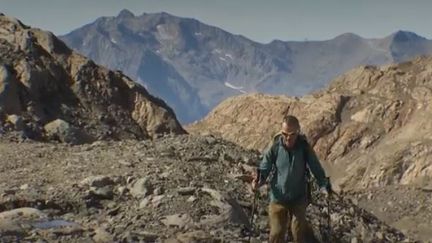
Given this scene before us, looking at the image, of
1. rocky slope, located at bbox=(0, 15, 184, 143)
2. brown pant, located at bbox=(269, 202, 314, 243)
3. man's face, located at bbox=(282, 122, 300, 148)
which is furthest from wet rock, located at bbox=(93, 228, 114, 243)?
rocky slope, located at bbox=(0, 15, 184, 143)

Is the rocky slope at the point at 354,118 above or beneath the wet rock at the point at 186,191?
above

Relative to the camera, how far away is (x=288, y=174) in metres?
12.4

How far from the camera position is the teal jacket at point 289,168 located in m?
12.3

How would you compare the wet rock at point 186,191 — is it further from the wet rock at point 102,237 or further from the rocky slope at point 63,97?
the rocky slope at point 63,97

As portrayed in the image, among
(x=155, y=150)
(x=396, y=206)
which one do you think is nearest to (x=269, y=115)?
(x=396, y=206)

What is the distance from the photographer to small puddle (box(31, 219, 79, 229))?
1417 cm

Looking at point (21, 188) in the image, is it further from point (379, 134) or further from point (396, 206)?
point (379, 134)

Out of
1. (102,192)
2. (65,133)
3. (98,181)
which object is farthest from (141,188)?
(65,133)

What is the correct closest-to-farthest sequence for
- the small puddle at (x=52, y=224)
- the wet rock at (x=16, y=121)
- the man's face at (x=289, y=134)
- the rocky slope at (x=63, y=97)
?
the man's face at (x=289, y=134)
the small puddle at (x=52, y=224)
the wet rock at (x=16, y=121)
the rocky slope at (x=63, y=97)

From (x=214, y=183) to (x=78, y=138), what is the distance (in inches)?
437

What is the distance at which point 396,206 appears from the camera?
5731cm

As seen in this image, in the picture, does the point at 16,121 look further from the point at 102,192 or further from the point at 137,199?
the point at 137,199

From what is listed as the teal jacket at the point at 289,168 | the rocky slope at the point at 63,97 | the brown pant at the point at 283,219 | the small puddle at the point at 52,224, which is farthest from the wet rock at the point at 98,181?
the rocky slope at the point at 63,97

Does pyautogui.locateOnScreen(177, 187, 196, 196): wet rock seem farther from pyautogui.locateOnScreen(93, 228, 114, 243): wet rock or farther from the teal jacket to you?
the teal jacket
